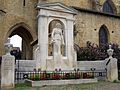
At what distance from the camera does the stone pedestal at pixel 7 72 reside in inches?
497

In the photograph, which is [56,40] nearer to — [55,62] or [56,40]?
[56,40]

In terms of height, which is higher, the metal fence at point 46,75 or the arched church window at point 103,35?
the arched church window at point 103,35

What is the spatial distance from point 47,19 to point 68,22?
1.72m

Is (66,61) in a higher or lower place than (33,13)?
lower

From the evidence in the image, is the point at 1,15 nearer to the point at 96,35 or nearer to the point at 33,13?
the point at 33,13

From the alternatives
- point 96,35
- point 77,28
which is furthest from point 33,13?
point 96,35

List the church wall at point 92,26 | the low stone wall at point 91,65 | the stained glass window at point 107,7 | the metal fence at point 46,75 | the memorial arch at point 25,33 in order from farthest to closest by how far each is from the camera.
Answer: the stained glass window at point 107,7 < the church wall at point 92,26 < the memorial arch at point 25,33 < the low stone wall at point 91,65 < the metal fence at point 46,75

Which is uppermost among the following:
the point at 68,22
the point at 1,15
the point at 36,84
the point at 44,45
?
the point at 1,15

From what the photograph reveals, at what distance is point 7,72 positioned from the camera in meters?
12.8

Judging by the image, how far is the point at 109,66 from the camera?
53.2 feet

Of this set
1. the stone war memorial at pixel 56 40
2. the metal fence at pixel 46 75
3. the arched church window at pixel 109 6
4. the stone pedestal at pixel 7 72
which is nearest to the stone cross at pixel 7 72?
the stone pedestal at pixel 7 72

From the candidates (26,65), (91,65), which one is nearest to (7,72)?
(26,65)

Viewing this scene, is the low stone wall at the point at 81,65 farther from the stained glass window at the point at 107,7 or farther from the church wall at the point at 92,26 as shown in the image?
the stained glass window at the point at 107,7

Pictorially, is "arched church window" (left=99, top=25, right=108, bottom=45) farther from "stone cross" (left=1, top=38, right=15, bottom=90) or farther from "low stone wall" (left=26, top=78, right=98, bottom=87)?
"stone cross" (left=1, top=38, right=15, bottom=90)
